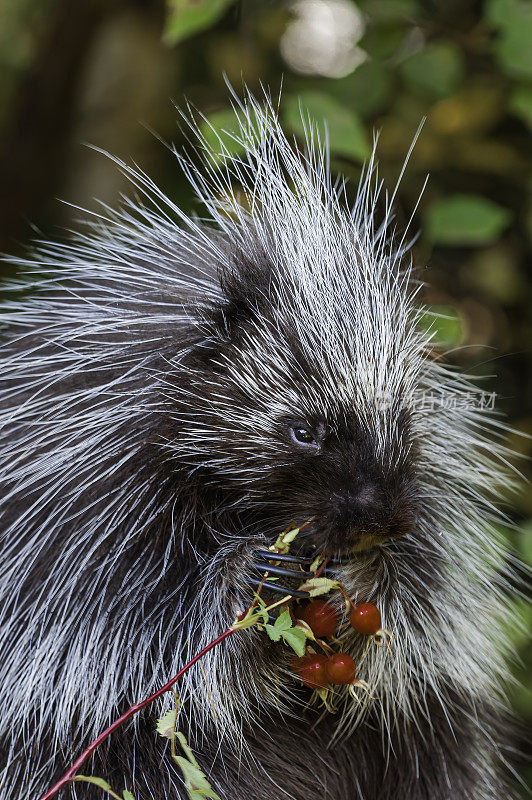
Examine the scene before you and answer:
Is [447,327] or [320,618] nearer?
[320,618]

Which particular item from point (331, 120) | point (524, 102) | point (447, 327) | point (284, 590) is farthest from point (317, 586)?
point (524, 102)

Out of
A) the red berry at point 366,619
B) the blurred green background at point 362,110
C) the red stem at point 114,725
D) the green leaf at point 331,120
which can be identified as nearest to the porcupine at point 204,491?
the red berry at point 366,619

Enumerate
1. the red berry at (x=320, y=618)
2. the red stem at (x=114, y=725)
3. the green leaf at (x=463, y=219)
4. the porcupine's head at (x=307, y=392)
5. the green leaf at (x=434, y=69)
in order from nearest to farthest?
the red stem at (x=114, y=725)
the porcupine's head at (x=307, y=392)
the red berry at (x=320, y=618)
the green leaf at (x=463, y=219)
the green leaf at (x=434, y=69)

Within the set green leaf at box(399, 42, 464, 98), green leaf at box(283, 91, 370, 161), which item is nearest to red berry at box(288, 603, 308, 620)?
green leaf at box(283, 91, 370, 161)

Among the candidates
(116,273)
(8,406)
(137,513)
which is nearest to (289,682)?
(137,513)

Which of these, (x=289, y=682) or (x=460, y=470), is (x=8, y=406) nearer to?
(x=289, y=682)

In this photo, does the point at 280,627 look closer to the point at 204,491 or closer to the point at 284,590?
the point at 284,590

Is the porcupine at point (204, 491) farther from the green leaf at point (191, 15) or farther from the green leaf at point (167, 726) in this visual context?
the green leaf at point (191, 15)
